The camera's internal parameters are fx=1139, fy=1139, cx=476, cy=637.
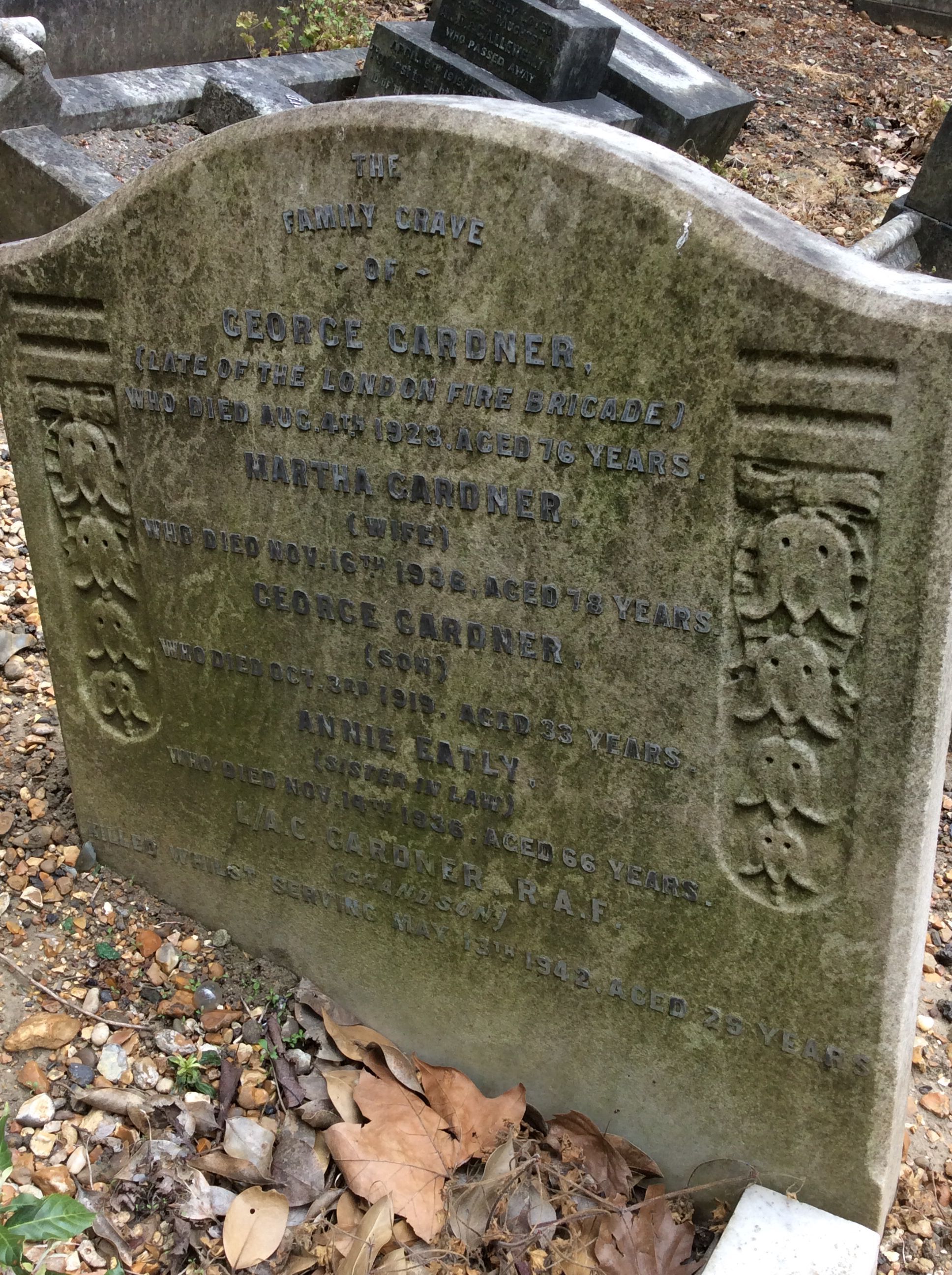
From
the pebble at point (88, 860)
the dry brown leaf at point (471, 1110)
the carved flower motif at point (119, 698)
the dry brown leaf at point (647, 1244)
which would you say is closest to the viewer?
the dry brown leaf at point (647, 1244)

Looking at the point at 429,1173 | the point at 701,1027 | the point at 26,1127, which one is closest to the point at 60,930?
the point at 26,1127

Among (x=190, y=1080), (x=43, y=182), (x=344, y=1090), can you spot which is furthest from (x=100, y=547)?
(x=43, y=182)

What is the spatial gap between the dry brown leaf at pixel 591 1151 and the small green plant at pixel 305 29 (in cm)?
645

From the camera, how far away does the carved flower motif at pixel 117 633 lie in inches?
106

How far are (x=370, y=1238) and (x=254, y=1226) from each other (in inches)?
9.3

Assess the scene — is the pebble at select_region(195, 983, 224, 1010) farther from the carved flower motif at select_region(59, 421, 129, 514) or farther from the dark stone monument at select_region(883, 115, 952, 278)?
the dark stone monument at select_region(883, 115, 952, 278)

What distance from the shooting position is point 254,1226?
2250 mm

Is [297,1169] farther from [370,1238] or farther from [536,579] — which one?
[536,579]

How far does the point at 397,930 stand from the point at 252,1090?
0.46 meters

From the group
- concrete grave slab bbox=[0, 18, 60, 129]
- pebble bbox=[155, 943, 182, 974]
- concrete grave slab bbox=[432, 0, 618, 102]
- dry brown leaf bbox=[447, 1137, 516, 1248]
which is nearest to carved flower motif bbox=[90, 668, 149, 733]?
pebble bbox=[155, 943, 182, 974]

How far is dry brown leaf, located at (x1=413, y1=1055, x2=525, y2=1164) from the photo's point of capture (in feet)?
7.86

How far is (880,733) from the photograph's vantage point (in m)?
1.93

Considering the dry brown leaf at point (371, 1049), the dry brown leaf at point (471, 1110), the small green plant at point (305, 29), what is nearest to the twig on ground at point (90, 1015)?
the dry brown leaf at point (371, 1049)

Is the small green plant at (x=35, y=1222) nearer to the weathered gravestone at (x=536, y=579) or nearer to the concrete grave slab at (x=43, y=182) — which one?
the weathered gravestone at (x=536, y=579)
